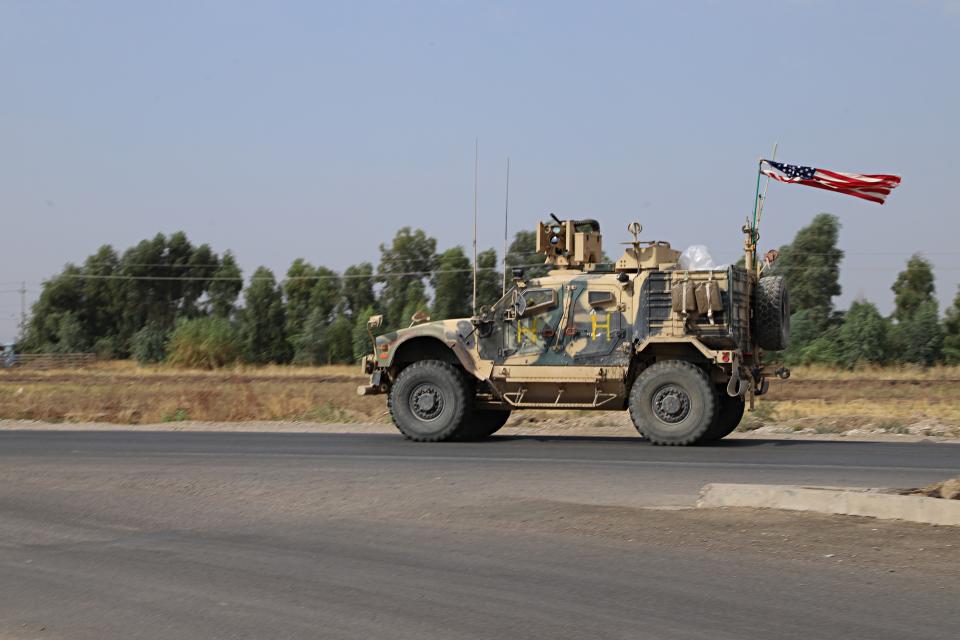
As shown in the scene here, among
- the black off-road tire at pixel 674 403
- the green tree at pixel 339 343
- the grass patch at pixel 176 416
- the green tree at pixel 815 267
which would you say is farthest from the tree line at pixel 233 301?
the black off-road tire at pixel 674 403

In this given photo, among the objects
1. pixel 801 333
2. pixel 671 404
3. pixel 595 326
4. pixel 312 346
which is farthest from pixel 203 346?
pixel 671 404

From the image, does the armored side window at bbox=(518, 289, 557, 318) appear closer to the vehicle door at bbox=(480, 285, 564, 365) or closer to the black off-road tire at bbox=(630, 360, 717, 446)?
the vehicle door at bbox=(480, 285, 564, 365)

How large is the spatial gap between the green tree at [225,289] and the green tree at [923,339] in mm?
44303

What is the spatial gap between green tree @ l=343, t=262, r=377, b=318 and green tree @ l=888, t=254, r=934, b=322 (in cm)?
3243

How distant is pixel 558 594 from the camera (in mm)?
7551

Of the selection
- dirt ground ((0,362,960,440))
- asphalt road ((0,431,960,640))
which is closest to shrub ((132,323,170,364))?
dirt ground ((0,362,960,440))

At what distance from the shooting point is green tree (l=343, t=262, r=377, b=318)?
82.4m

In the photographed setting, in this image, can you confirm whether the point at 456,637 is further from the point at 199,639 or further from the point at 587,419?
the point at 587,419

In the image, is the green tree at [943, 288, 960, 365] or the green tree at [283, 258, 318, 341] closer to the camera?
the green tree at [943, 288, 960, 365]

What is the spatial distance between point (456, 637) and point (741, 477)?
7.48 meters

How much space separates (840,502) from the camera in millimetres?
10312

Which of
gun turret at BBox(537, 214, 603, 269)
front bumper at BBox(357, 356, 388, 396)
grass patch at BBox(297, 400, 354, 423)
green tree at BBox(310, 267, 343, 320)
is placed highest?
green tree at BBox(310, 267, 343, 320)

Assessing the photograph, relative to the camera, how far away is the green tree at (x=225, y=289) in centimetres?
8575

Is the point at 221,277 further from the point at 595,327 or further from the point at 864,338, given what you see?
the point at 595,327
